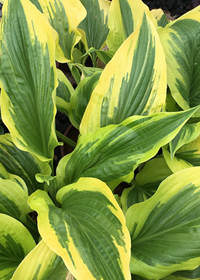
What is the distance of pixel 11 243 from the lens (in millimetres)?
489

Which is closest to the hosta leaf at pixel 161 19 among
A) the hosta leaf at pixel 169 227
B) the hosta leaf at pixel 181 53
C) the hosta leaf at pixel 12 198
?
the hosta leaf at pixel 181 53

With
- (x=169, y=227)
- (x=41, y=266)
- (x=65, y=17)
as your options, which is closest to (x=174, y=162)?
(x=169, y=227)

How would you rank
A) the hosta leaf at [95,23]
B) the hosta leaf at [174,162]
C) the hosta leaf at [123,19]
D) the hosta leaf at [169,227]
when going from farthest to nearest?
the hosta leaf at [95,23]
the hosta leaf at [123,19]
the hosta leaf at [174,162]
the hosta leaf at [169,227]

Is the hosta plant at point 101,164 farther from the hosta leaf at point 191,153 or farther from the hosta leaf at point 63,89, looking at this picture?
the hosta leaf at point 63,89

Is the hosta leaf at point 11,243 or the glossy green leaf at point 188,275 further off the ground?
the hosta leaf at point 11,243

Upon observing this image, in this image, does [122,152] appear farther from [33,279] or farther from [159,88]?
[33,279]

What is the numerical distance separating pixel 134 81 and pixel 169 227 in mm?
321

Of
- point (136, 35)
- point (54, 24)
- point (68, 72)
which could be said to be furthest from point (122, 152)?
point (68, 72)

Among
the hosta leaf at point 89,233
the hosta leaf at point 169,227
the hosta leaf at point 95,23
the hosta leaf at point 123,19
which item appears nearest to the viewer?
the hosta leaf at point 89,233

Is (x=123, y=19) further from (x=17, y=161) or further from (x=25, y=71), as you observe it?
(x=17, y=161)

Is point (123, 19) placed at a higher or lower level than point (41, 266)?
higher

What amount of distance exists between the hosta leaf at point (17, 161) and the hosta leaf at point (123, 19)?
43 cm

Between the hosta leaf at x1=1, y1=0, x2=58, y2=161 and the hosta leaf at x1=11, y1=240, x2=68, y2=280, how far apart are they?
0.20m

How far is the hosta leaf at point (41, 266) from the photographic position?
41cm
